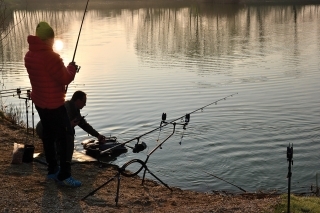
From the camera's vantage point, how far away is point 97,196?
19.4ft

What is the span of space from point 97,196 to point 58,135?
0.82 meters

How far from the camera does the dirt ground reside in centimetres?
542

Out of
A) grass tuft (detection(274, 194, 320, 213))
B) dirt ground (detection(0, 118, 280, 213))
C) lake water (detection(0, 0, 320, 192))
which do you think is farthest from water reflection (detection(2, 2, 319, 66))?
grass tuft (detection(274, 194, 320, 213))

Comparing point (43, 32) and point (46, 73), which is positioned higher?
point (43, 32)

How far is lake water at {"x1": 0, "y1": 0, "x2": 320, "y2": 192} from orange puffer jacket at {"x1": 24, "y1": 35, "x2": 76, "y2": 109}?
112 inches

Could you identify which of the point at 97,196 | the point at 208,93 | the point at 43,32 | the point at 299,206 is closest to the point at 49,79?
the point at 43,32

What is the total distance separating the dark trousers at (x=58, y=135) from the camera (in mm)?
5750

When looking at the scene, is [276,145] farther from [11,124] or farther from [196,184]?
[11,124]

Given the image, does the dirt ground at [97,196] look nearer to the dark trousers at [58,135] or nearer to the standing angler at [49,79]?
the dark trousers at [58,135]

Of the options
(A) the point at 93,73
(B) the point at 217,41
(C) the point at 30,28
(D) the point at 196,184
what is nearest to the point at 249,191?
(D) the point at 196,184

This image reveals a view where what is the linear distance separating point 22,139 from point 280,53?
46.2 feet

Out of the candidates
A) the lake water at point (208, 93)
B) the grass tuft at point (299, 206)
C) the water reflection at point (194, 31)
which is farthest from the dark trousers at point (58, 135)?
the water reflection at point (194, 31)

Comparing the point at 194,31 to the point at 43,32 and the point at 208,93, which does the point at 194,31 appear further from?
the point at 43,32

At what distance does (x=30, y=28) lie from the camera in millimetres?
30016
